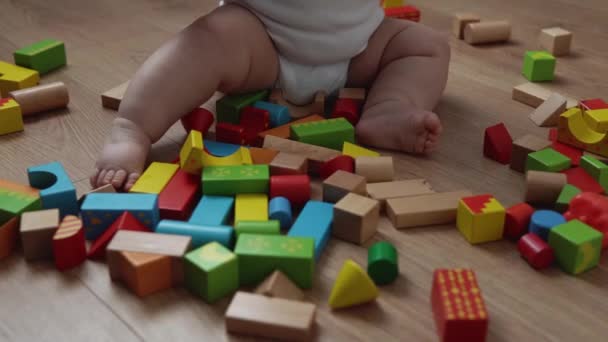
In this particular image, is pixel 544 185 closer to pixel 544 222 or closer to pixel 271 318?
pixel 544 222

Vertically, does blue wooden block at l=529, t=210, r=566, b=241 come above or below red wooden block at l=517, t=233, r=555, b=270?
above

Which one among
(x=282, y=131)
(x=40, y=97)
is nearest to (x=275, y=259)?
(x=282, y=131)

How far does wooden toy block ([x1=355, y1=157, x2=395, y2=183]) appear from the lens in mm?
978

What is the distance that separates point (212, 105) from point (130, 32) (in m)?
0.44

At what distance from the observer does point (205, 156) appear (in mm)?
966

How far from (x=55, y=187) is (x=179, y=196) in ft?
0.50

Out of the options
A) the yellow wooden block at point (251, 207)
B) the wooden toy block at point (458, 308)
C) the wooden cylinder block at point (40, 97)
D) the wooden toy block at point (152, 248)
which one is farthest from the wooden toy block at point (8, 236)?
the wooden toy block at point (458, 308)

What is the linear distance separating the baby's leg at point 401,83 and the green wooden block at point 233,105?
7.3 inches

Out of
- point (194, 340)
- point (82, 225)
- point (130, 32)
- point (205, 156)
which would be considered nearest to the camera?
point (194, 340)

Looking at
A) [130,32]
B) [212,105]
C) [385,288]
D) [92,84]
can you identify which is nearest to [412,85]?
[212,105]

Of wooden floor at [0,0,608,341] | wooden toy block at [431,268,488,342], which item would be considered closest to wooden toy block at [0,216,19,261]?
wooden floor at [0,0,608,341]

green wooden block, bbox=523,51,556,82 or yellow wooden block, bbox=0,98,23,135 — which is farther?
green wooden block, bbox=523,51,556,82

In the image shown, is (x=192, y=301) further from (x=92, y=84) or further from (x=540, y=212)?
(x=92, y=84)

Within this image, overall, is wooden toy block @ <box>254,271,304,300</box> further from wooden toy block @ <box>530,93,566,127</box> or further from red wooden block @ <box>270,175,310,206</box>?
wooden toy block @ <box>530,93,566,127</box>
